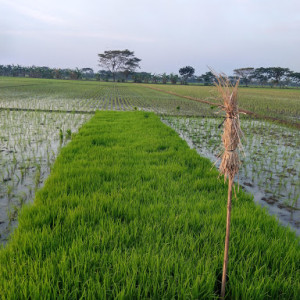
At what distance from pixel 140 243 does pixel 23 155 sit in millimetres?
3620

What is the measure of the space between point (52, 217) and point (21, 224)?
0.86 feet

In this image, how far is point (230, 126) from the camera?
1.12 m

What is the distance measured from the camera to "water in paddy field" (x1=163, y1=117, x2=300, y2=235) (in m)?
3.18

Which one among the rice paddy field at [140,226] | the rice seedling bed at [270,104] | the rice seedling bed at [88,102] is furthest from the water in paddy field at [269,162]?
the rice seedling bed at [88,102]

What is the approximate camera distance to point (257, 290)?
147 cm

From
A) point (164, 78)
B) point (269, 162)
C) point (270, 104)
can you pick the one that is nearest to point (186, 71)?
point (164, 78)

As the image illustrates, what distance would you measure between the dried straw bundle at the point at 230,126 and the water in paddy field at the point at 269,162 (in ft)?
0.16

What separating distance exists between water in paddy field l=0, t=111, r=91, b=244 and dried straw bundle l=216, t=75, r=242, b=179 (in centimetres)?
218

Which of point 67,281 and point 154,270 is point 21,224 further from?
point 154,270

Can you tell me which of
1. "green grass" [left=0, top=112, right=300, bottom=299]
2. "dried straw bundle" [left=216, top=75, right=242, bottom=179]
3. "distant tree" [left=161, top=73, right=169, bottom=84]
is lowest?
"green grass" [left=0, top=112, right=300, bottom=299]

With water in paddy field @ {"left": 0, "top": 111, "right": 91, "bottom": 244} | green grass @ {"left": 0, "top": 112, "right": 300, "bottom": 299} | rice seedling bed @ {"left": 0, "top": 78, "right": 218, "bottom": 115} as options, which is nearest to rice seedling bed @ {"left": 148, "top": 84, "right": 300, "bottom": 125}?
green grass @ {"left": 0, "top": 112, "right": 300, "bottom": 299}

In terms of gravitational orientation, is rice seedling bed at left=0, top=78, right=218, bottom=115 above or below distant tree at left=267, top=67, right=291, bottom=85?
below

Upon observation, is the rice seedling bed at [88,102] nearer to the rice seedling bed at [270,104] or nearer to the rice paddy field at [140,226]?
the rice seedling bed at [270,104]

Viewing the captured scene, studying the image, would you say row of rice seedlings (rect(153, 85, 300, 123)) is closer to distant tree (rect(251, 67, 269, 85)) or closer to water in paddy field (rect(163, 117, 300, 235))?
water in paddy field (rect(163, 117, 300, 235))
